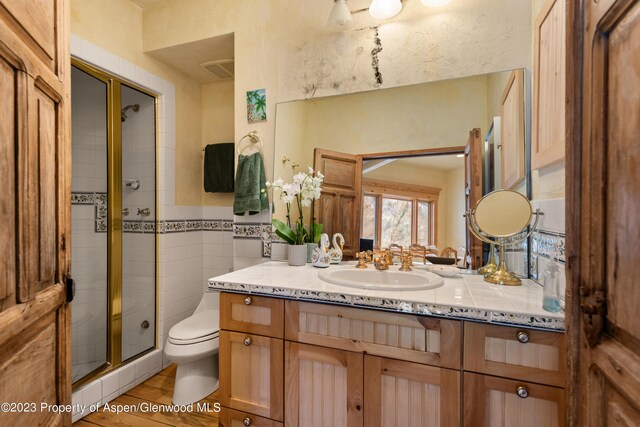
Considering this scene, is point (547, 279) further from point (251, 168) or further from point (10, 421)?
point (251, 168)

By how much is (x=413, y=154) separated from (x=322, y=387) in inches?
46.4

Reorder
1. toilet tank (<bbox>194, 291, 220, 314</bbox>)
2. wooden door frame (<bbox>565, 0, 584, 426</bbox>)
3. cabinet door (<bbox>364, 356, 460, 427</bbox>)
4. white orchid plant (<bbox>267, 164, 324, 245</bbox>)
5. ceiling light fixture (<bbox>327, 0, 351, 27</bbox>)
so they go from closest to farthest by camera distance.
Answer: wooden door frame (<bbox>565, 0, 584, 426</bbox>) → cabinet door (<bbox>364, 356, 460, 427</bbox>) → ceiling light fixture (<bbox>327, 0, 351, 27</bbox>) → white orchid plant (<bbox>267, 164, 324, 245</bbox>) → toilet tank (<bbox>194, 291, 220, 314</bbox>)

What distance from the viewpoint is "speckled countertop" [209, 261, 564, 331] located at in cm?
93

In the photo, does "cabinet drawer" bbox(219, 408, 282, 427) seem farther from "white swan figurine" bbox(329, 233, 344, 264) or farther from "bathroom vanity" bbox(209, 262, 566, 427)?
"white swan figurine" bbox(329, 233, 344, 264)

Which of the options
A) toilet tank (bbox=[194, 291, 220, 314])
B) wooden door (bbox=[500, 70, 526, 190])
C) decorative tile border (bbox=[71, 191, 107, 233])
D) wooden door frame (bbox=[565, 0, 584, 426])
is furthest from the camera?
toilet tank (bbox=[194, 291, 220, 314])

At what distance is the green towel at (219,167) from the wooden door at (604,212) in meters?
2.13

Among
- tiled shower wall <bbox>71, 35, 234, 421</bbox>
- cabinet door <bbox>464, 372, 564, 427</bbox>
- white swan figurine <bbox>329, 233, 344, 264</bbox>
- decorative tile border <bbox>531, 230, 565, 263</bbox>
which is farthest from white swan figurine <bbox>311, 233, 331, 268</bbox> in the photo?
tiled shower wall <bbox>71, 35, 234, 421</bbox>

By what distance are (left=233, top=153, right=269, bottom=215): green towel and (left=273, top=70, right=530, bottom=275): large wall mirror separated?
0.15 m

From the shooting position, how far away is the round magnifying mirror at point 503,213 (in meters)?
1.25

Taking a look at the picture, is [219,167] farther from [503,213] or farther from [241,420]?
[503,213]

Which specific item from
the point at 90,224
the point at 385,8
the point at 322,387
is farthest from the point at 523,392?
the point at 90,224

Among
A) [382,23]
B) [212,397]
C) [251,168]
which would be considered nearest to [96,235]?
[251,168]

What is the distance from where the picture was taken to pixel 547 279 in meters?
0.95

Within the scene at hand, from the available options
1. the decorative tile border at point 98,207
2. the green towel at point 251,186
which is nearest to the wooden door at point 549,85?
the green towel at point 251,186
